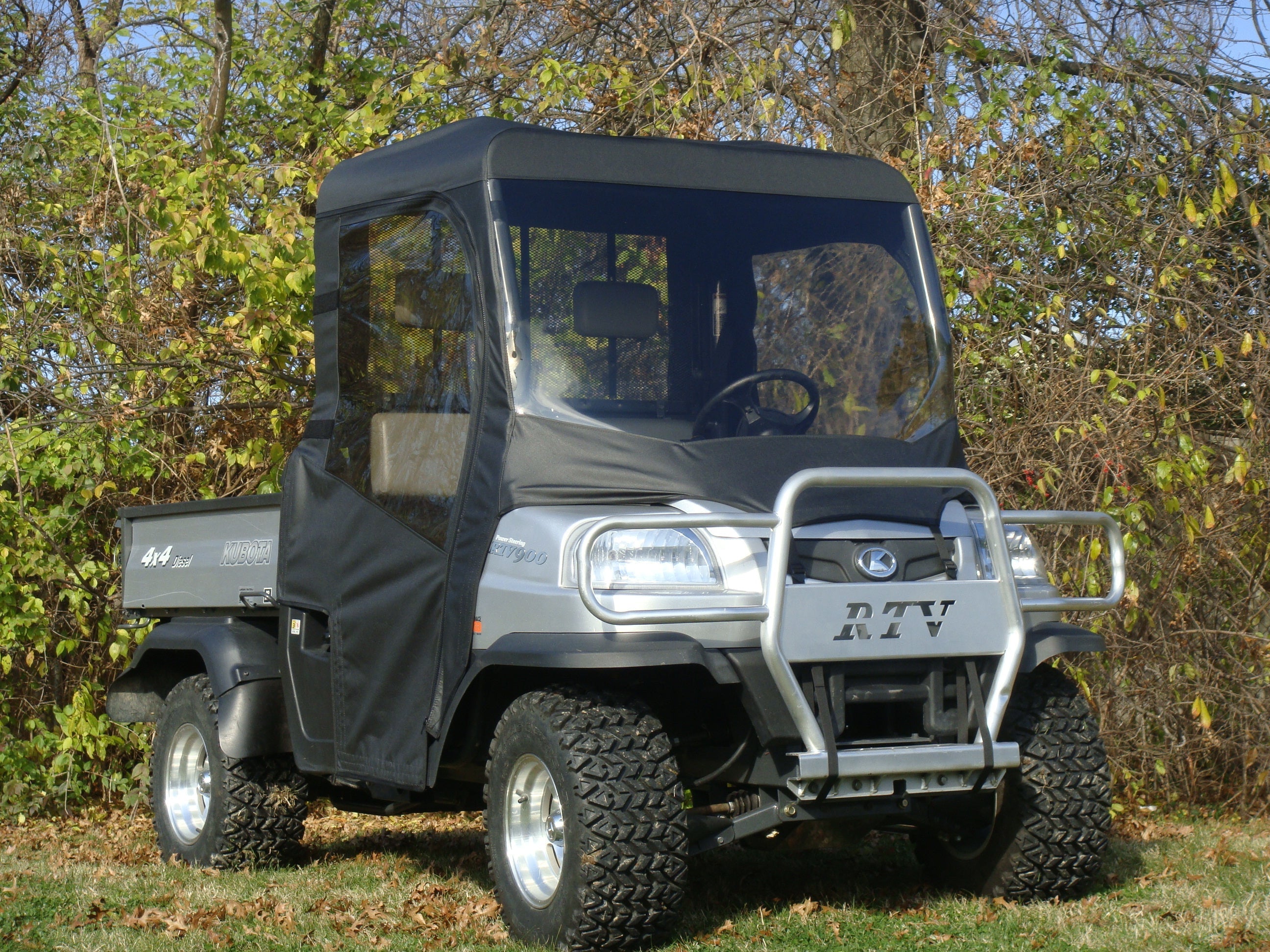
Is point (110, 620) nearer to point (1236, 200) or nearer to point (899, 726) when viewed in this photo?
point (899, 726)

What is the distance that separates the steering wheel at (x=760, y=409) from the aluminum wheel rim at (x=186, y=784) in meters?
3.00

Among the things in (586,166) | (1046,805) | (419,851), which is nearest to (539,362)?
(586,166)

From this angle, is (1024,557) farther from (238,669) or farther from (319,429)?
(238,669)

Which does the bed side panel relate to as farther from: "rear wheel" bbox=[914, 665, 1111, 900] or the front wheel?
"rear wheel" bbox=[914, 665, 1111, 900]

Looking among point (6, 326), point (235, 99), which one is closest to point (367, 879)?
point (6, 326)

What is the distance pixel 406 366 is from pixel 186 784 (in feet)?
8.49

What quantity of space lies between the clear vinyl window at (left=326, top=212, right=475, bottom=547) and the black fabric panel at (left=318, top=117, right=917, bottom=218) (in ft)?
0.48

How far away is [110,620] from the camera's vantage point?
8633 millimetres

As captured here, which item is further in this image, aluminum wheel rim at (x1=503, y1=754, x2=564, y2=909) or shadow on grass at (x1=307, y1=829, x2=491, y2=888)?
shadow on grass at (x1=307, y1=829, x2=491, y2=888)

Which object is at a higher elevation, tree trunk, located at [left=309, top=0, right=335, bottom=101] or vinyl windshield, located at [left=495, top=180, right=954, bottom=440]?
tree trunk, located at [left=309, top=0, right=335, bottom=101]

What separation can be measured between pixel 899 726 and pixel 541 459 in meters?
1.38

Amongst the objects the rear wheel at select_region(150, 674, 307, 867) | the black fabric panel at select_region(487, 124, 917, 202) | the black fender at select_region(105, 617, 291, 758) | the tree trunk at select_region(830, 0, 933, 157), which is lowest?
the rear wheel at select_region(150, 674, 307, 867)

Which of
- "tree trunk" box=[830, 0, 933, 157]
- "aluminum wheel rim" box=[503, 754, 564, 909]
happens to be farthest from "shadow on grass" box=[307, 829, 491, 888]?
"tree trunk" box=[830, 0, 933, 157]

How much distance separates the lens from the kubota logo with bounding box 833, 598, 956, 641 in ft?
14.0
